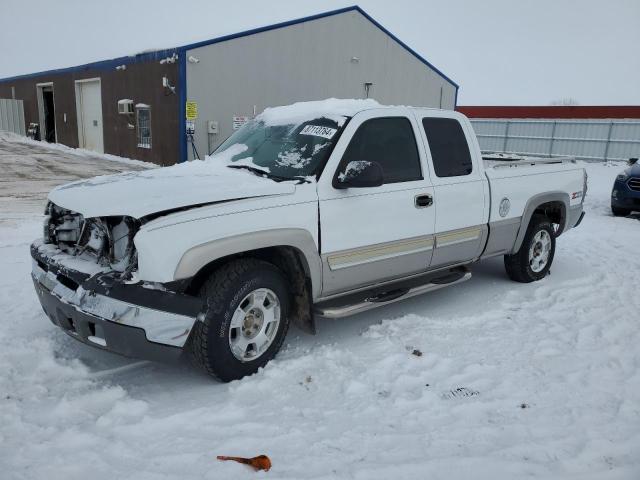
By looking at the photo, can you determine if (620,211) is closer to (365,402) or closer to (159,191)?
(365,402)

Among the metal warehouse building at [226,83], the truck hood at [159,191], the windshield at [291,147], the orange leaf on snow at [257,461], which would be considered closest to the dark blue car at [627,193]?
the windshield at [291,147]

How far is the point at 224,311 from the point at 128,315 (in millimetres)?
583

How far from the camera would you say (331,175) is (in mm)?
3846

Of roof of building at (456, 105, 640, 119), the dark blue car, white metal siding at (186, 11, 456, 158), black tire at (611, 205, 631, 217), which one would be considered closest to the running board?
the dark blue car

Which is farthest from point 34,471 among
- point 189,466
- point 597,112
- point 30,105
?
point 597,112

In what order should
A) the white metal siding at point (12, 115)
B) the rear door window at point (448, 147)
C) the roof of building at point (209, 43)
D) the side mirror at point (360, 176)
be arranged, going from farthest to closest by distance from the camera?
the white metal siding at point (12, 115) → the roof of building at point (209, 43) → the rear door window at point (448, 147) → the side mirror at point (360, 176)

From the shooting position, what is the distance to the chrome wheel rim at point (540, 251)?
19.9 ft

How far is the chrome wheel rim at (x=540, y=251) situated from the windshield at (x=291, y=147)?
10.4 ft

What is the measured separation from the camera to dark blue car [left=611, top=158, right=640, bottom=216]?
1048 cm

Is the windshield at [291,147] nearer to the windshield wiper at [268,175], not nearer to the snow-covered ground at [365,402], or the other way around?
the windshield wiper at [268,175]

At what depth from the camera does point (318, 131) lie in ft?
13.6

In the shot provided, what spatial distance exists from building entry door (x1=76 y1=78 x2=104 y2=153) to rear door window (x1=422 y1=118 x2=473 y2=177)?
1958cm

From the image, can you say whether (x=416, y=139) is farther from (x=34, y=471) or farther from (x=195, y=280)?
(x=34, y=471)

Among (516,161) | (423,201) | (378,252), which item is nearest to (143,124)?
(516,161)
